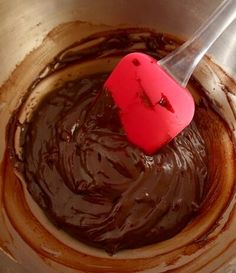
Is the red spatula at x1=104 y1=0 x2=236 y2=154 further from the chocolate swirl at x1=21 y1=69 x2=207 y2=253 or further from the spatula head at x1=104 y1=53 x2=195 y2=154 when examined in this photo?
the chocolate swirl at x1=21 y1=69 x2=207 y2=253

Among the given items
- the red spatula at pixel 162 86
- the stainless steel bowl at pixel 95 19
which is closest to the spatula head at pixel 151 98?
the red spatula at pixel 162 86

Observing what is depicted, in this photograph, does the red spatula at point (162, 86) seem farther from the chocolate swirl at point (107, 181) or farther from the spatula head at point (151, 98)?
the chocolate swirl at point (107, 181)

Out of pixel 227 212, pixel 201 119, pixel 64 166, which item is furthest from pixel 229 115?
pixel 64 166

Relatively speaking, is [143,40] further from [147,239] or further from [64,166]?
[147,239]

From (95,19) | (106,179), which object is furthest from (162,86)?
(95,19)

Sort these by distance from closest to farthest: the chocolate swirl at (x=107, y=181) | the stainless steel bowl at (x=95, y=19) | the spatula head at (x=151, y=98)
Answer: the spatula head at (x=151, y=98) < the chocolate swirl at (x=107, y=181) < the stainless steel bowl at (x=95, y=19)

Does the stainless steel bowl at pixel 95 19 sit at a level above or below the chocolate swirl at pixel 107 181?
above

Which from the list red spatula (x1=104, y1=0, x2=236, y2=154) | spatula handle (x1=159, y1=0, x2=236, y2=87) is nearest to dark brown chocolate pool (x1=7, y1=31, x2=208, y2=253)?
red spatula (x1=104, y1=0, x2=236, y2=154)
